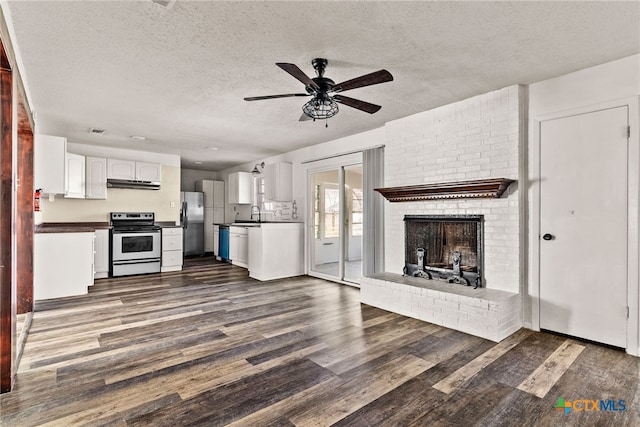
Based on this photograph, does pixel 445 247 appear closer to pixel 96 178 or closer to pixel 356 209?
pixel 356 209

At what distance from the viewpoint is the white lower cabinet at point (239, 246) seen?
22.6ft

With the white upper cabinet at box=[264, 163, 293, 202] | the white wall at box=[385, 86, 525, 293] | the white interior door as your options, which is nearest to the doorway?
the white upper cabinet at box=[264, 163, 293, 202]

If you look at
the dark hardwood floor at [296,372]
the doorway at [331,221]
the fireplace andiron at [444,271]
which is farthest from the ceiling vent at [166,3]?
the doorway at [331,221]

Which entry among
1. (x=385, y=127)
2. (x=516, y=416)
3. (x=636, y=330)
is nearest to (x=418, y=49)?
(x=385, y=127)

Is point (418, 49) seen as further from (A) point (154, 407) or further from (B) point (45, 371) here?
(B) point (45, 371)

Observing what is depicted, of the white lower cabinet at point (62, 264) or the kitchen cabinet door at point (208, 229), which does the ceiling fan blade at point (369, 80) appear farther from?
the kitchen cabinet door at point (208, 229)

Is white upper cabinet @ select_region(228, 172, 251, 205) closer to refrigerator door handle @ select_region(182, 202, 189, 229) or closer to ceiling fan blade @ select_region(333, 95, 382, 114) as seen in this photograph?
refrigerator door handle @ select_region(182, 202, 189, 229)

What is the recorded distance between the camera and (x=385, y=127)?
468 cm

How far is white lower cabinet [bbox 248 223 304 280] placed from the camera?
226 inches

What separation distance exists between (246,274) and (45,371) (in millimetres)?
3906

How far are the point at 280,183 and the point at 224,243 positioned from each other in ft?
7.80

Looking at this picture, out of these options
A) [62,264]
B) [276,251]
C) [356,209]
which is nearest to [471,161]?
[356,209]

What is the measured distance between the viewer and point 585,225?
2984 mm

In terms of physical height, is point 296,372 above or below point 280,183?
below
